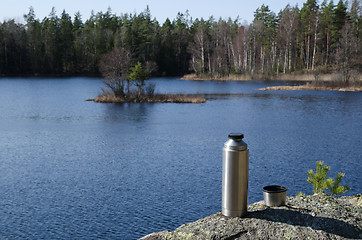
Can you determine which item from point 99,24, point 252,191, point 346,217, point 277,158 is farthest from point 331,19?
point 346,217

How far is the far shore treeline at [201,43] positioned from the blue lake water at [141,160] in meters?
42.5

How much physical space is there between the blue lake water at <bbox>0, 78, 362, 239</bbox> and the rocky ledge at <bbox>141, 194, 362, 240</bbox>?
23.9ft

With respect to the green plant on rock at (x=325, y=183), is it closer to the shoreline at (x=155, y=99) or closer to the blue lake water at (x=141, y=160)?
the blue lake water at (x=141, y=160)

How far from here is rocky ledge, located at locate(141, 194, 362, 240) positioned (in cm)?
375

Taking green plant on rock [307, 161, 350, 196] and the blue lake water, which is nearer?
green plant on rock [307, 161, 350, 196]

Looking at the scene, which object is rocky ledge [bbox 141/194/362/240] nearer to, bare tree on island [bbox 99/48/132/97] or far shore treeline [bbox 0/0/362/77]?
bare tree on island [bbox 99/48/132/97]

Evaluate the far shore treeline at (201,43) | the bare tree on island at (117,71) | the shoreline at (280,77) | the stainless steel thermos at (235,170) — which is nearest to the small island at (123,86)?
the bare tree on island at (117,71)

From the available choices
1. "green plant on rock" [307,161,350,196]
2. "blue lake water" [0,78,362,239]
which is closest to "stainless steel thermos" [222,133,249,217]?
"green plant on rock" [307,161,350,196]

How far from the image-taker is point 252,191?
14695 mm

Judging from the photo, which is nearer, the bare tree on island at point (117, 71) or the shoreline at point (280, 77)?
the bare tree on island at point (117, 71)

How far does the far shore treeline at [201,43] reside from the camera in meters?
82.0

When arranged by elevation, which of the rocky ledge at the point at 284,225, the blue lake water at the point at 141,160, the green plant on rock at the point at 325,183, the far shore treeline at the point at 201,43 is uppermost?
the far shore treeline at the point at 201,43

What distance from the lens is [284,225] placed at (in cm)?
388

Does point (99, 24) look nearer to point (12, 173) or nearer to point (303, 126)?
point (303, 126)
